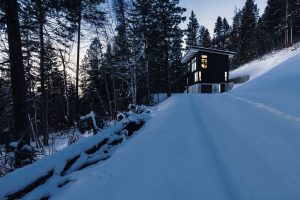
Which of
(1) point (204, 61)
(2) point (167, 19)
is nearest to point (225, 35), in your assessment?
(1) point (204, 61)

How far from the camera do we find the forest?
7371mm

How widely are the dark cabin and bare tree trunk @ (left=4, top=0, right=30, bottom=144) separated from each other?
2872cm

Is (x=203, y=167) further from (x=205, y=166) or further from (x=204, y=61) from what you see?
(x=204, y=61)

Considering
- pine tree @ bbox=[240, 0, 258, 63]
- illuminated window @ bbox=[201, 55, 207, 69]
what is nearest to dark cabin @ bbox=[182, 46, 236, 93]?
illuminated window @ bbox=[201, 55, 207, 69]

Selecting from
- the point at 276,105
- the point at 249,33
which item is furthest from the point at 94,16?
the point at 249,33

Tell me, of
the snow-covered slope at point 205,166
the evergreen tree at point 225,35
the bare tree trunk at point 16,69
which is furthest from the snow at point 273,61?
the evergreen tree at point 225,35

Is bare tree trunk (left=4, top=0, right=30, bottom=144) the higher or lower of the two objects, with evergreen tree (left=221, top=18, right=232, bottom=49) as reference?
lower

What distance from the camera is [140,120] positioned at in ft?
27.5

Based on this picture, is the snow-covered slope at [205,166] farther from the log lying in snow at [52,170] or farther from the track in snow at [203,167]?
the log lying in snow at [52,170]

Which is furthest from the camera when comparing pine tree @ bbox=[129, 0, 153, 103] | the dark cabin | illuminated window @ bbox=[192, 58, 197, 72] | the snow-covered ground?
illuminated window @ bbox=[192, 58, 197, 72]

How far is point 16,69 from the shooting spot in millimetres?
7316

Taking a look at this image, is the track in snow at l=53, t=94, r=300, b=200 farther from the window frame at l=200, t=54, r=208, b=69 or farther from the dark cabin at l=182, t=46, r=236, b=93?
the window frame at l=200, t=54, r=208, b=69

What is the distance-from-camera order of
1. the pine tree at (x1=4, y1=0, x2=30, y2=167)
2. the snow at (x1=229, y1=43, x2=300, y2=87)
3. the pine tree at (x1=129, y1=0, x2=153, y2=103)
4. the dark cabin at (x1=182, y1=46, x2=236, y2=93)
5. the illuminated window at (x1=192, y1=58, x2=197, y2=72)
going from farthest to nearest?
the illuminated window at (x1=192, y1=58, x2=197, y2=72)
the dark cabin at (x1=182, y1=46, x2=236, y2=93)
the snow at (x1=229, y1=43, x2=300, y2=87)
the pine tree at (x1=129, y1=0, x2=153, y2=103)
the pine tree at (x1=4, y1=0, x2=30, y2=167)

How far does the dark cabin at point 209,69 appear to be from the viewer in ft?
112
